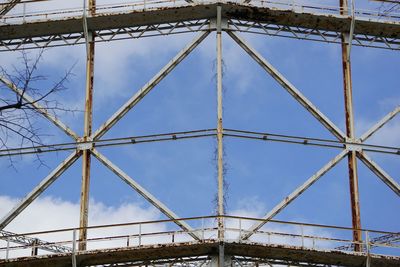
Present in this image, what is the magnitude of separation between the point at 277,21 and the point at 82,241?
31.2 ft

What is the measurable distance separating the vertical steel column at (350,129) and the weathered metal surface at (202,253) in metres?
1.03

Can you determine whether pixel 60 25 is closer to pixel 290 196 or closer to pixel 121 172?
pixel 121 172

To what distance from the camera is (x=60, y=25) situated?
29.8m

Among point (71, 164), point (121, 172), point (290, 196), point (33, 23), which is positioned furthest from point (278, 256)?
point (33, 23)

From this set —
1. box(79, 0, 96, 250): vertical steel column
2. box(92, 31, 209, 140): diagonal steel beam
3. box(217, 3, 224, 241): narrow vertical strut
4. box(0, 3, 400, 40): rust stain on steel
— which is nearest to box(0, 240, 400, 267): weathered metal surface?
box(217, 3, 224, 241): narrow vertical strut

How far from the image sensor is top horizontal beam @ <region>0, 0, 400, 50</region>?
2888cm

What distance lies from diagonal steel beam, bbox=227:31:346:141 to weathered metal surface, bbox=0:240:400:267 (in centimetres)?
452

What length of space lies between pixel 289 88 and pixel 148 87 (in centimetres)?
439

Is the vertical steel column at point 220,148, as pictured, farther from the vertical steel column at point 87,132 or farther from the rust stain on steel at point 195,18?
the vertical steel column at point 87,132

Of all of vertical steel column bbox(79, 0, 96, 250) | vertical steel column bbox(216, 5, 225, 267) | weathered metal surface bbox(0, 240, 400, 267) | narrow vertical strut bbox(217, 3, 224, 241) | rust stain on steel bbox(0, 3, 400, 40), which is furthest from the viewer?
rust stain on steel bbox(0, 3, 400, 40)

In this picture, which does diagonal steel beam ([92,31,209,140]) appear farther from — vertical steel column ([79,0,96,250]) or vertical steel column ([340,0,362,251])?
vertical steel column ([340,0,362,251])

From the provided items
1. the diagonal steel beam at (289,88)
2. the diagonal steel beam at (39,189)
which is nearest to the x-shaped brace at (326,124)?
the diagonal steel beam at (289,88)

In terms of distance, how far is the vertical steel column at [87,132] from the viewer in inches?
A: 1055

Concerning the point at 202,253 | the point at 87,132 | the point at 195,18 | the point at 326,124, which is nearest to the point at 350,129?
the point at 326,124
